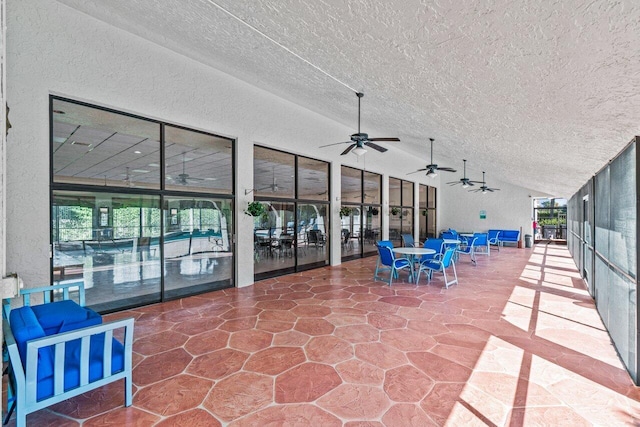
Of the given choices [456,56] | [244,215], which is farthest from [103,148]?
[456,56]

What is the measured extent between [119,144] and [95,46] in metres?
1.44

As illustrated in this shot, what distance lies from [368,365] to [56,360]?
238 centimetres

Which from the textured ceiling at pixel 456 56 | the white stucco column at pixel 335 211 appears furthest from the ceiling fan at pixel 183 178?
the white stucco column at pixel 335 211

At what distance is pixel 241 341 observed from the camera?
330cm

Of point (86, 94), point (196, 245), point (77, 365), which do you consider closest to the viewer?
point (77, 365)

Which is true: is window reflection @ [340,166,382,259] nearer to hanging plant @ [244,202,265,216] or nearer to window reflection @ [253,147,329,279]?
window reflection @ [253,147,329,279]

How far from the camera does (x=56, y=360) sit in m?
1.92

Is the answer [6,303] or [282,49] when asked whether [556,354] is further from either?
[6,303]

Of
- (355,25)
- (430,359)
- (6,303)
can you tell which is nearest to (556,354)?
(430,359)

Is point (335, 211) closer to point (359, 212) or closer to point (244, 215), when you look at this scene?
point (359, 212)

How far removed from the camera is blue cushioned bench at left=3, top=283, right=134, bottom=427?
182 cm

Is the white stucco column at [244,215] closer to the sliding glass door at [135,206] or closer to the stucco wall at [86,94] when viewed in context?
the stucco wall at [86,94]

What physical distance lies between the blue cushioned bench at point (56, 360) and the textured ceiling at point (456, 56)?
312 cm

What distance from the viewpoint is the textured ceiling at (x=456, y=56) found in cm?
180
